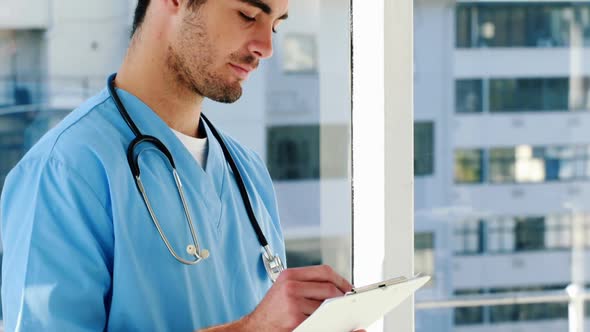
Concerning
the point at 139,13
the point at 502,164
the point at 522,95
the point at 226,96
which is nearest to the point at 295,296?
the point at 226,96

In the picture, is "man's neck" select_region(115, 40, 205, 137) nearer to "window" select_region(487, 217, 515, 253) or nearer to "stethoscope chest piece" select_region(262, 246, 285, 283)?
"stethoscope chest piece" select_region(262, 246, 285, 283)

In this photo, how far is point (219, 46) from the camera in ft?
2.99

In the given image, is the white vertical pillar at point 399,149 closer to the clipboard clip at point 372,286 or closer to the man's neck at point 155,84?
the man's neck at point 155,84

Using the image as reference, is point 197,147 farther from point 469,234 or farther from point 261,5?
point 469,234

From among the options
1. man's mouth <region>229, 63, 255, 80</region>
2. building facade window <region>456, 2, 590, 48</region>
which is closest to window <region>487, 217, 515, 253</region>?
building facade window <region>456, 2, 590, 48</region>

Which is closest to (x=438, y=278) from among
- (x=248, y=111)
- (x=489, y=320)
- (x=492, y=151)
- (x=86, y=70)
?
(x=489, y=320)

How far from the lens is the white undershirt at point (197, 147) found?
98 cm

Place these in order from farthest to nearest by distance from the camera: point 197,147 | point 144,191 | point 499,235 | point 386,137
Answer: point 499,235, point 386,137, point 197,147, point 144,191

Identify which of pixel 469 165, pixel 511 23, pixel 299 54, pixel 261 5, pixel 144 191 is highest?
pixel 511 23

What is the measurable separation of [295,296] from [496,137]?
6.11 metres

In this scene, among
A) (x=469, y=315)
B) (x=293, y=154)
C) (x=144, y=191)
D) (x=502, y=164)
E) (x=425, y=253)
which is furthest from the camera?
(x=469, y=315)

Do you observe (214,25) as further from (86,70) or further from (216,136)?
(86,70)

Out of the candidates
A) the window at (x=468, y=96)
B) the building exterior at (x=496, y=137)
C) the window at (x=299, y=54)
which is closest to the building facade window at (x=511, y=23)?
the building exterior at (x=496, y=137)

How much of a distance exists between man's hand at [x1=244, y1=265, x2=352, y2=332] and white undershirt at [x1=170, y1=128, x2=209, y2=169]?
0.91ft
